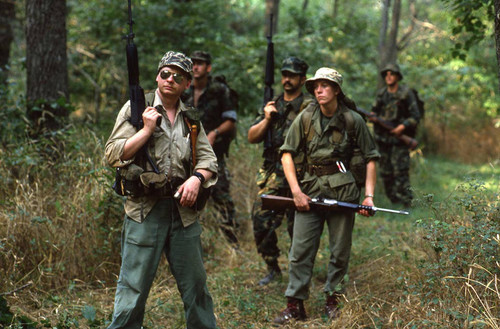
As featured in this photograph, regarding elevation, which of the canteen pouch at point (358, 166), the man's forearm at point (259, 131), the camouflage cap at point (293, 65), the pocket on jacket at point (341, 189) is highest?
the camouflage cap at point (293, 65)

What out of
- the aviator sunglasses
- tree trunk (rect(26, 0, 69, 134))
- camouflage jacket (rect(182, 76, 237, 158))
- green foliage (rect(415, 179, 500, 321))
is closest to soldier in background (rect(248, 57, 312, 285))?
camouflage jacket (rect(182, 76, 237, 158))

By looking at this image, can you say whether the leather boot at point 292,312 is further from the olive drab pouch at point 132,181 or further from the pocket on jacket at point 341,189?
the olive drab pouch at point 132,181

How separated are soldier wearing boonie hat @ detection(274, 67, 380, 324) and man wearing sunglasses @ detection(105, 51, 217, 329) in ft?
3.75

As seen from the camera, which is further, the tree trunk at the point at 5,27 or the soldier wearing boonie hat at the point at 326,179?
the tree trunk at the point at 5,27

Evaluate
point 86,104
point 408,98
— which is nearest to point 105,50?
point 86,104

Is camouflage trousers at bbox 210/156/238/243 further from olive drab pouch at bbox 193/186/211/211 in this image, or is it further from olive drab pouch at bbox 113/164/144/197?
olive drab pouch at bbox 113/164/144/197

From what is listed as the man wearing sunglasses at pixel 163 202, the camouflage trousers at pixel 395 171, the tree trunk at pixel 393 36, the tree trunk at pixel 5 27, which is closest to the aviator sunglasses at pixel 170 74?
the man wearing sunglasses at pixel 163 202

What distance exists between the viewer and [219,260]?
242 inches

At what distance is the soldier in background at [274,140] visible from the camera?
537cm

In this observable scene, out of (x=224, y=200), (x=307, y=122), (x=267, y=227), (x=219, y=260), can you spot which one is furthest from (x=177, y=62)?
(x=224, y=200)

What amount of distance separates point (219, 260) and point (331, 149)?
236 cm

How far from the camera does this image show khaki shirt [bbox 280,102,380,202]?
14.6 feet

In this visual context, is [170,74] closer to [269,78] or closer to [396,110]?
[269,78]

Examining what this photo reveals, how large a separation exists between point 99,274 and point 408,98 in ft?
20.3
